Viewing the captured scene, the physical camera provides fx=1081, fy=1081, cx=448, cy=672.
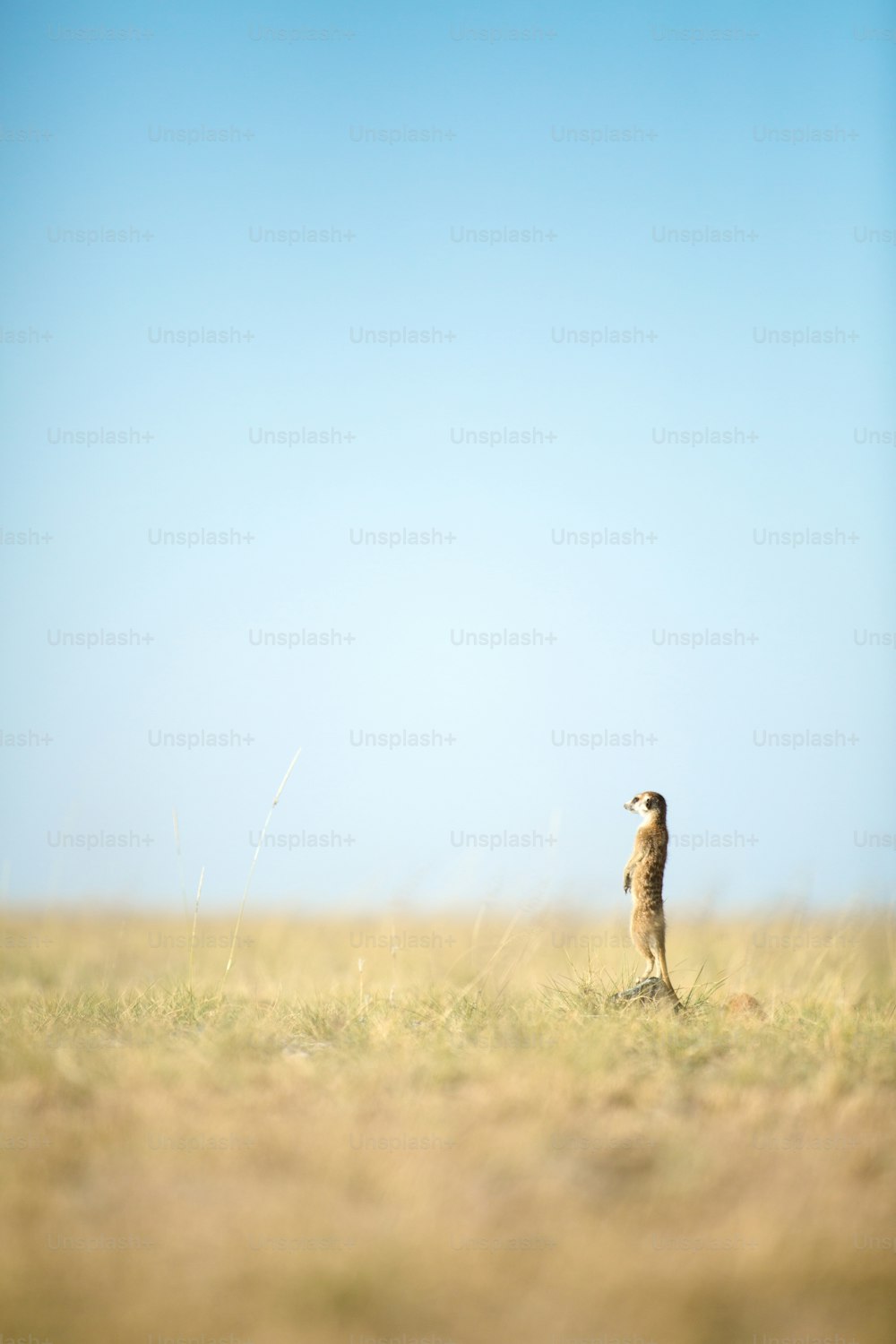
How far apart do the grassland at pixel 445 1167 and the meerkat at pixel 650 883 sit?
323 mm

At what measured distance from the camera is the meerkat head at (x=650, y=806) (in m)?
7.03

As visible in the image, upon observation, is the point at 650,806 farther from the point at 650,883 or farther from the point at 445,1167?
the point at 445,1167

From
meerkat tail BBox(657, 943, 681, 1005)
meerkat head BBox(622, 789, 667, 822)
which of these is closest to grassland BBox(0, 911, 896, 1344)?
meerkat tail BBox(657, 943, 681, 1005)

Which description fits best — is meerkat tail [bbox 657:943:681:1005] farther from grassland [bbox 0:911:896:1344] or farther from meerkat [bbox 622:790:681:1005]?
grassland [bbox 0:911:896:1344]

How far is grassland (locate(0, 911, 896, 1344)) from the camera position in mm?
3039

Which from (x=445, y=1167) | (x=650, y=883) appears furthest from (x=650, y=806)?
(x=445, y=1167)

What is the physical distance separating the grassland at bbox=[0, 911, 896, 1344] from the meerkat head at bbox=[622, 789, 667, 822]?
1.08m

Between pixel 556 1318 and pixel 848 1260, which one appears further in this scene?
pixel 848 1260

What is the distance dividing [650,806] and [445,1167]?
356 centimetres

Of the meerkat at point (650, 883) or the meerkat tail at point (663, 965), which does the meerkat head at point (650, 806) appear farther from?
the meerkat tail at point (663, 965)

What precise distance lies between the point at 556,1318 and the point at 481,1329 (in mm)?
216

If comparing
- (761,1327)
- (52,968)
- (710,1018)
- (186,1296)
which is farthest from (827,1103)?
(52,968)

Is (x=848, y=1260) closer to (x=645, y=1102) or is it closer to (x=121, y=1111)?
(x=645, y=1102)

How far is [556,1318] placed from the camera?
2992 millimetres
